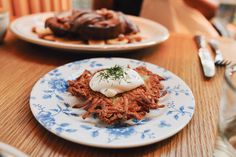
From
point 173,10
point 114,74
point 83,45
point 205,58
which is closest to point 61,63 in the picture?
point 83,45

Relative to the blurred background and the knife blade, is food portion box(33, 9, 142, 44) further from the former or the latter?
the blurred background

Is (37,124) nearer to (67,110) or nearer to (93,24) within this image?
(67,110)

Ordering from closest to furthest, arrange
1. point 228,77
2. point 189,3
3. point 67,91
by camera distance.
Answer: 1. point 228,77
2. point 67,91
3. point 189,3

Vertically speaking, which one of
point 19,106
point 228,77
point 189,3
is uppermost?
point 228,77

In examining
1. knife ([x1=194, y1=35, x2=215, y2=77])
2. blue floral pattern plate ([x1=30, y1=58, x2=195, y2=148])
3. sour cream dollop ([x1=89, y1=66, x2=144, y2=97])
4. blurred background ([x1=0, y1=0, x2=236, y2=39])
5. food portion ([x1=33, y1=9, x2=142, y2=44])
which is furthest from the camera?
blurred background ([x1=0, y1=0, x2=236, y2=39])

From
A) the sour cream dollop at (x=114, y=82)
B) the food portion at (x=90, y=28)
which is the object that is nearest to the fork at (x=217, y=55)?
the food portion at (x=90, y=28)

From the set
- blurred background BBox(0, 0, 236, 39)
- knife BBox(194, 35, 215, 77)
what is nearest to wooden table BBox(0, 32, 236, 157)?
knife BBox(194, 35, 215, 77)

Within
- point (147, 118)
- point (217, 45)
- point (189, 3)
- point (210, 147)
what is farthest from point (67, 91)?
point (189, 3)

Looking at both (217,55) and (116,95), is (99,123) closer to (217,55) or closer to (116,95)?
(116,95)
